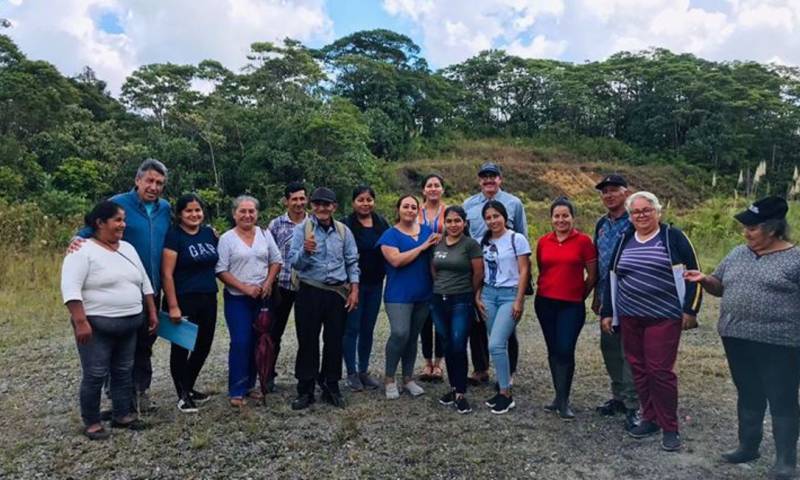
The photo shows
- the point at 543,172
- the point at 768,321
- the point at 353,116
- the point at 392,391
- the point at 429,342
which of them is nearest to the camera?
the point at 768,321

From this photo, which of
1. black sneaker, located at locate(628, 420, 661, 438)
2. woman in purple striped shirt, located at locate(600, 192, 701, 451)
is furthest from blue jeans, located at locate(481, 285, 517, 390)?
black sneaker, located at locate(628, 420, 661, 438)

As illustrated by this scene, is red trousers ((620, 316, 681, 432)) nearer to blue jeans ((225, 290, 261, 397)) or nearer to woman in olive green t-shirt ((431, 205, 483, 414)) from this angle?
woman in olive green t-shirt ((431, 205, 483, 414))

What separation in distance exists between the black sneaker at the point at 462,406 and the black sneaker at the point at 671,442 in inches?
47.7

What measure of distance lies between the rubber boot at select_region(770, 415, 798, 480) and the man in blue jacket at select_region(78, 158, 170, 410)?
367 centimetres

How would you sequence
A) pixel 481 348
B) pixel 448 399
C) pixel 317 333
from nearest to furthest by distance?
pixel 317 333 < pixel 448 399 < pixel 481 348

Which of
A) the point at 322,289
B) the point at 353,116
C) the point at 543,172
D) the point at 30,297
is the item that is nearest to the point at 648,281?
the point at 322,289

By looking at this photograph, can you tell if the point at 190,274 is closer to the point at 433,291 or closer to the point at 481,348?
the point at 433,291

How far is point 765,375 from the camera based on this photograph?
3098 mm

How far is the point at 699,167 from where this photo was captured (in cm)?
3366

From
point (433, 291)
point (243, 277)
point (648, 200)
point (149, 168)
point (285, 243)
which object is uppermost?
point (149, 168)

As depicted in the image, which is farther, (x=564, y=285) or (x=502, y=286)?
(x=502, y=286)

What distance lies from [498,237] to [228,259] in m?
1.82

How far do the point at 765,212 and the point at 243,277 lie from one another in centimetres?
309

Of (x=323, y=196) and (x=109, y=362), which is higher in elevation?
(x=323, y=196)
